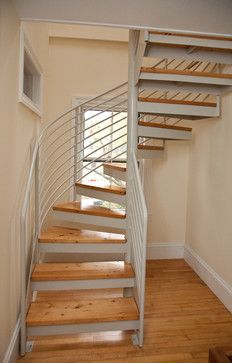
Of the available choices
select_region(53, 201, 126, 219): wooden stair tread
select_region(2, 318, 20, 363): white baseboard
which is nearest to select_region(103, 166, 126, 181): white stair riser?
select_region(53, 201, 126, 219): wooden stair tread

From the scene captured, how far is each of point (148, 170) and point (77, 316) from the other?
2134 millimetres

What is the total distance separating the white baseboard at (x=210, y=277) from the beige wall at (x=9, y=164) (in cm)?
190

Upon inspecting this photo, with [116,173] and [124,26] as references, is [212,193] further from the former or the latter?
[124,26]

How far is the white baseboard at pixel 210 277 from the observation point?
2631 millimetres

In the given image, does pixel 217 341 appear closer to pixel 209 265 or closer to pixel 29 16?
pixel 209 265

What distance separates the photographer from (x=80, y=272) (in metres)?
2.32

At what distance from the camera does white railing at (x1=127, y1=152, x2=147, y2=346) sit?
77.5 inches

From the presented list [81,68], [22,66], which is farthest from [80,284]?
[81,68]

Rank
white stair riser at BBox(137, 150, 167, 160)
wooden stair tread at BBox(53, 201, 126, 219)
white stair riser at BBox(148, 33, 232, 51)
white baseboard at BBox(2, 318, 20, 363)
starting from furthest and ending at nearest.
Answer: white stair riser at BBox(137, 150, 167, 160)
wooden stair tread at BBox(53, 201, 126, 219)
white stair riser at BBox(148, 33, 232, 51)
white baseboard at BBox(2, 318, 20, 363)

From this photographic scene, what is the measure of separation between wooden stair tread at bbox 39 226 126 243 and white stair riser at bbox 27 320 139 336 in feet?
2.19

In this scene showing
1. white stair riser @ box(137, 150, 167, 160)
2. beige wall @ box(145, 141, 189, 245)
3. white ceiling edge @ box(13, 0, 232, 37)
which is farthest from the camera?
beige wall @ box(145, 141, 189, 245)

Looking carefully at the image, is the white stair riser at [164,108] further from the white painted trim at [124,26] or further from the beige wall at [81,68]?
the beige wall at [81,68]

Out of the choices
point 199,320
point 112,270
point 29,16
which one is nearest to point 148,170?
point 112,270

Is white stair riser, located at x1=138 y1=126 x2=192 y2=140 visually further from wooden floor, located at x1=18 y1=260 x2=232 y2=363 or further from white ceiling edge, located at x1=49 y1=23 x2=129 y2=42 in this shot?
wooden floor, located at x1=18 y1=260 x2=232 y2=363
